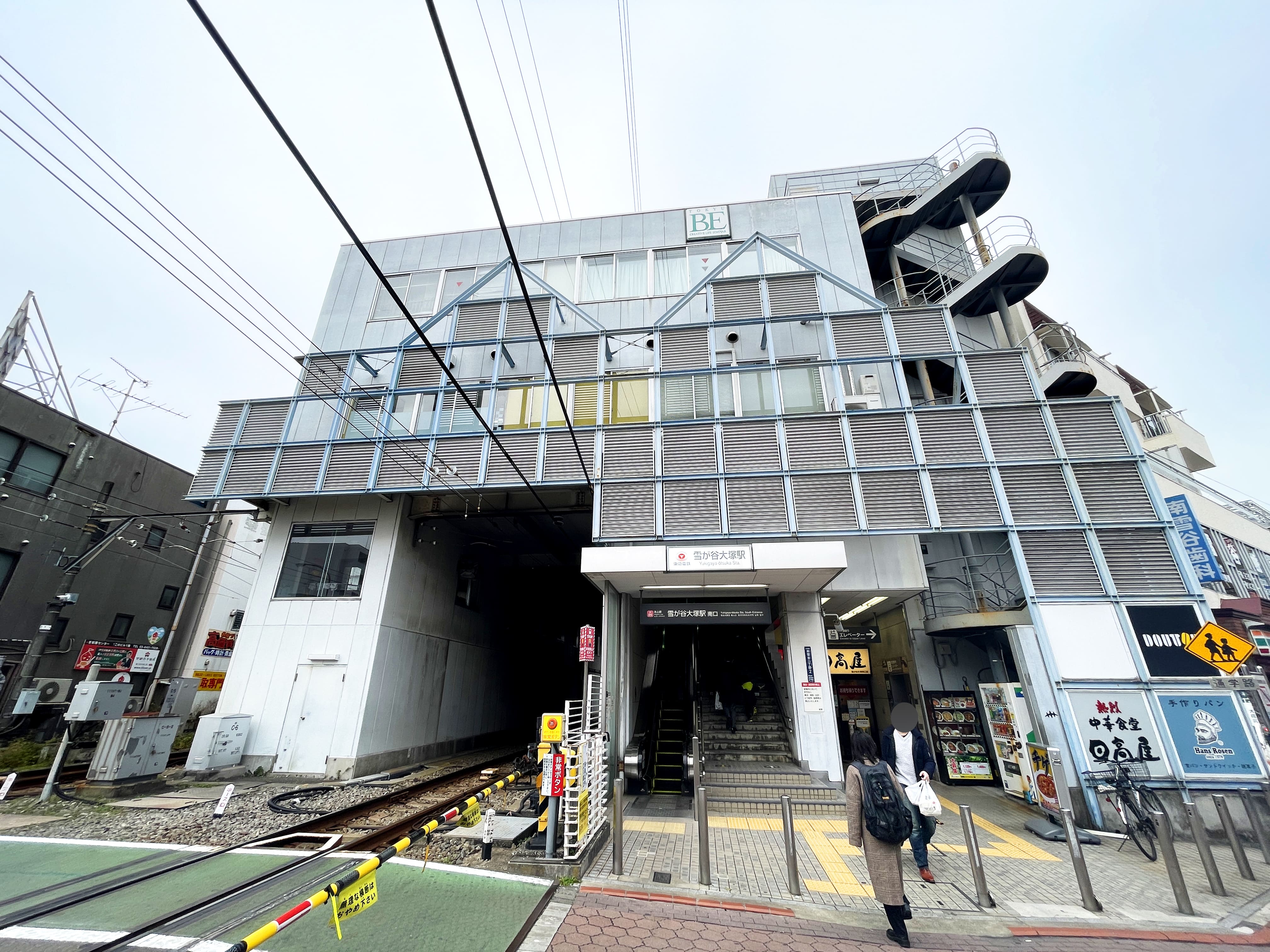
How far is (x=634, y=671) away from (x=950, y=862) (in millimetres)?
8168

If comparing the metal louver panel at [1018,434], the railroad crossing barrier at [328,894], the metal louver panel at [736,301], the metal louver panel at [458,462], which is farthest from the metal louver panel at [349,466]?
the metal louver panel at [1018,434]

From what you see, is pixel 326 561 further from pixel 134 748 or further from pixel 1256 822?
pixel 1256 822

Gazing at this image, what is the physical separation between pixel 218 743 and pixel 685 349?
15903 millimetres

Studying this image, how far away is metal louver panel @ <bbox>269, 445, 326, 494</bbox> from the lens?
1445 centimetres

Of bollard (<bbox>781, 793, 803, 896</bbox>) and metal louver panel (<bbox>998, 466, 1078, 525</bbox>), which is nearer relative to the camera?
bollard (<bbox>781, 793, 803, 896</bbox>)

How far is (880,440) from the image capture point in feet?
40.9

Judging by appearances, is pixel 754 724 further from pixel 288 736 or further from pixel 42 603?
pixel 42 603

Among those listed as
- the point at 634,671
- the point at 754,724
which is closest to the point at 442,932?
the point at 634,671

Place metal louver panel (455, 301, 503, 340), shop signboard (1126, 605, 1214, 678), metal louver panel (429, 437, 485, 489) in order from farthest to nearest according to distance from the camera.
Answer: metal louver panel (455, 301, 503, 340) → metal louver panel (429, 437, 485, 489) → shop signboard (1126, 605, 1214, 678)

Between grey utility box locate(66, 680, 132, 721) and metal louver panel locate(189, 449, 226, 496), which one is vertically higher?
metal louver panel locate(189, 449, 226, 496)

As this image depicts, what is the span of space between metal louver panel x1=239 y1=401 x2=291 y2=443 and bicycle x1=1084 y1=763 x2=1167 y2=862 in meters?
20.7

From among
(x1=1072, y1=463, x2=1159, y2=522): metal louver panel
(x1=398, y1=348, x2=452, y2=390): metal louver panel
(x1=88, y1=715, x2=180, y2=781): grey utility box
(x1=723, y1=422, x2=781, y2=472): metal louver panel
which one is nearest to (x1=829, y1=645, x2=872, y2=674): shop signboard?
(x1=1072, y1=463, x2=1159, y2=522): metal louver panel

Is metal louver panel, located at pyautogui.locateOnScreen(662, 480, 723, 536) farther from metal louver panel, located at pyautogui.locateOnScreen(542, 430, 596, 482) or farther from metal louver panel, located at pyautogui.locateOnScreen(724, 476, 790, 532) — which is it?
metal louver panel, located at pyautogui.locateOnScreen(542, 430, 596, 482)

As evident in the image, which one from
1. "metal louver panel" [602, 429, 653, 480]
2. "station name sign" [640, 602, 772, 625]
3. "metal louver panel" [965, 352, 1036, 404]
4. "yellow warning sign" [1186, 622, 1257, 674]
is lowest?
"yellow warning sign" [1186, 622, 1257, 674]
